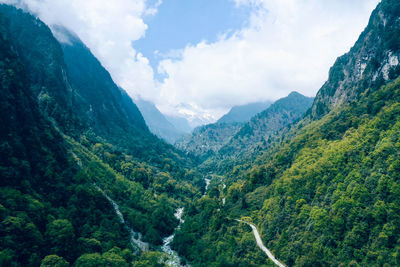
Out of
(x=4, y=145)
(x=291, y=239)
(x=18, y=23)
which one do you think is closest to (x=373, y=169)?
(x=291, y=239)

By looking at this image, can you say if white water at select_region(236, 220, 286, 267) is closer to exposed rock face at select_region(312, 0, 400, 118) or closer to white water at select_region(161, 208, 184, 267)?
white water at select_region(161, 208, 184, 267)

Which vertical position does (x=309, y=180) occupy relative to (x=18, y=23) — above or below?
below

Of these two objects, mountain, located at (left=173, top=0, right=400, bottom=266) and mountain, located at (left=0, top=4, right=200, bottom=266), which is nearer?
mountain, located at (left=0, top=4, right=200, bottom=266)

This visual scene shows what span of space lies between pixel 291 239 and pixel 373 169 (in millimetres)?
34855

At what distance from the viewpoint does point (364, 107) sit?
115m

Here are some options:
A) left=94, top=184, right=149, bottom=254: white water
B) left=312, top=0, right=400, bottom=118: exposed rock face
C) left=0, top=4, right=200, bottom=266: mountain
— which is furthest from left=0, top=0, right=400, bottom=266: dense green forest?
left=312, top=0, right=400, bottom=118: exposed rock face

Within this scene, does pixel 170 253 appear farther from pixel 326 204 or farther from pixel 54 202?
pixel 326 204

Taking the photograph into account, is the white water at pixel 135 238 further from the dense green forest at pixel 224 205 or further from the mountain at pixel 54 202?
the dense green forest at pixel 224 205

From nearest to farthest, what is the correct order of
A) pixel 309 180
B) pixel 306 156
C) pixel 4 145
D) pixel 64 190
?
pixel 4 145, pixel 64 190, pixel 309 180, pixel 306 156

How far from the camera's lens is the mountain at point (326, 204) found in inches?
2509

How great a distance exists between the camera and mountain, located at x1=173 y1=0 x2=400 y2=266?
209ft

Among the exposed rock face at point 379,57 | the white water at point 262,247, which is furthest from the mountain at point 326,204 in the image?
the white water at point 262,247

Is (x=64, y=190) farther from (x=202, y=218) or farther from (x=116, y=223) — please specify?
(x=202, y=218)

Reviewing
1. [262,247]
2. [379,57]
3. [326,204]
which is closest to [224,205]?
[262,247]
